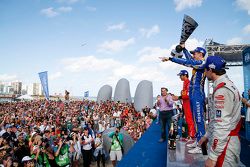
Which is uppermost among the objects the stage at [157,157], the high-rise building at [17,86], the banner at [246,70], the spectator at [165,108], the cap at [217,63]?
the high-rise building at [17,86]

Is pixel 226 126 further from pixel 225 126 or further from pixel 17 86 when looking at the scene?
pixel 17 86

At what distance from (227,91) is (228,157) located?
2.16ft

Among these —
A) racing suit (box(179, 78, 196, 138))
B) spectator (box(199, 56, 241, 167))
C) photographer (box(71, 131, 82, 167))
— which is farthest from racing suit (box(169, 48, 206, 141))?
photographer (box(71, 131, 82, 167))

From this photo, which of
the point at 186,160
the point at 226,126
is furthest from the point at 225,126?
the point at 186,160

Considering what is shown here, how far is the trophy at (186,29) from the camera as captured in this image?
461 centimetres

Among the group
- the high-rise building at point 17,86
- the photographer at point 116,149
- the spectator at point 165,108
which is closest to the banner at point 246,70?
the spectator at point 165,108

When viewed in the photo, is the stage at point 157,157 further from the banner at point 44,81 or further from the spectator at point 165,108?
the banner at point 44,81

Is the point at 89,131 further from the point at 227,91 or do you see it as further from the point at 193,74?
the point at 227,91

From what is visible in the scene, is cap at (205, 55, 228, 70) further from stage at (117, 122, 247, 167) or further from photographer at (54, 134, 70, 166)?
photographer at (54, 134, 70, 166)

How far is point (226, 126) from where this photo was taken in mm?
2236

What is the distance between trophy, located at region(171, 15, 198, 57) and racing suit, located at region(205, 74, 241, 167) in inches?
98.6

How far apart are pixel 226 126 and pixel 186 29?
9.58 feet

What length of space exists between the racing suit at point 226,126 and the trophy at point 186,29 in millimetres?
2504

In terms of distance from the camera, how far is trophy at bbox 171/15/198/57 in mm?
4605
